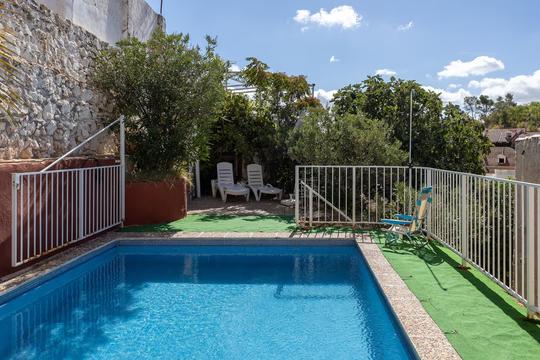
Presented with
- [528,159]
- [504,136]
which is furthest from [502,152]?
[528,159]

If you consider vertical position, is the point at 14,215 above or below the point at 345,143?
below

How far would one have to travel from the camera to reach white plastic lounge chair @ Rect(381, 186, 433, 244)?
6.88 metres

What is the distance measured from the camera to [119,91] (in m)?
9.03

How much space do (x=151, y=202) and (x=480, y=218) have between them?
261 inches

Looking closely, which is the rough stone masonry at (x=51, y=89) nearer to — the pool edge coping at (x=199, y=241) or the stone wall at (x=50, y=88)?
the stone wall at (x=50, y=88)

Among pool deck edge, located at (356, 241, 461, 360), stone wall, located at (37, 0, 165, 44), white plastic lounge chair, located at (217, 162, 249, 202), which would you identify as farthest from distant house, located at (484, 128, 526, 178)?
pool deck edge, located at (356, 241, 461, 360)

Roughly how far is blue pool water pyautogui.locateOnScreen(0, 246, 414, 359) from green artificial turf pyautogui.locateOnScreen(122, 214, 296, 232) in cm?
135

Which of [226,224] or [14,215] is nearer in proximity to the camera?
[14,215]

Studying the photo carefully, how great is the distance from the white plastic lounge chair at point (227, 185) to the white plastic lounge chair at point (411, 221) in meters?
6.43

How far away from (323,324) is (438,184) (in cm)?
363

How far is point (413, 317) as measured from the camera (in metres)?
4.07

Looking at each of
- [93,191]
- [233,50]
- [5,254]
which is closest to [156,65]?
[93,191]

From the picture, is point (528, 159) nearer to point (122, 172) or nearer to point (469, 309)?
point (469, 309)

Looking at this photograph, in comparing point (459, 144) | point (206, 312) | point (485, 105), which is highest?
point (485, 105)
